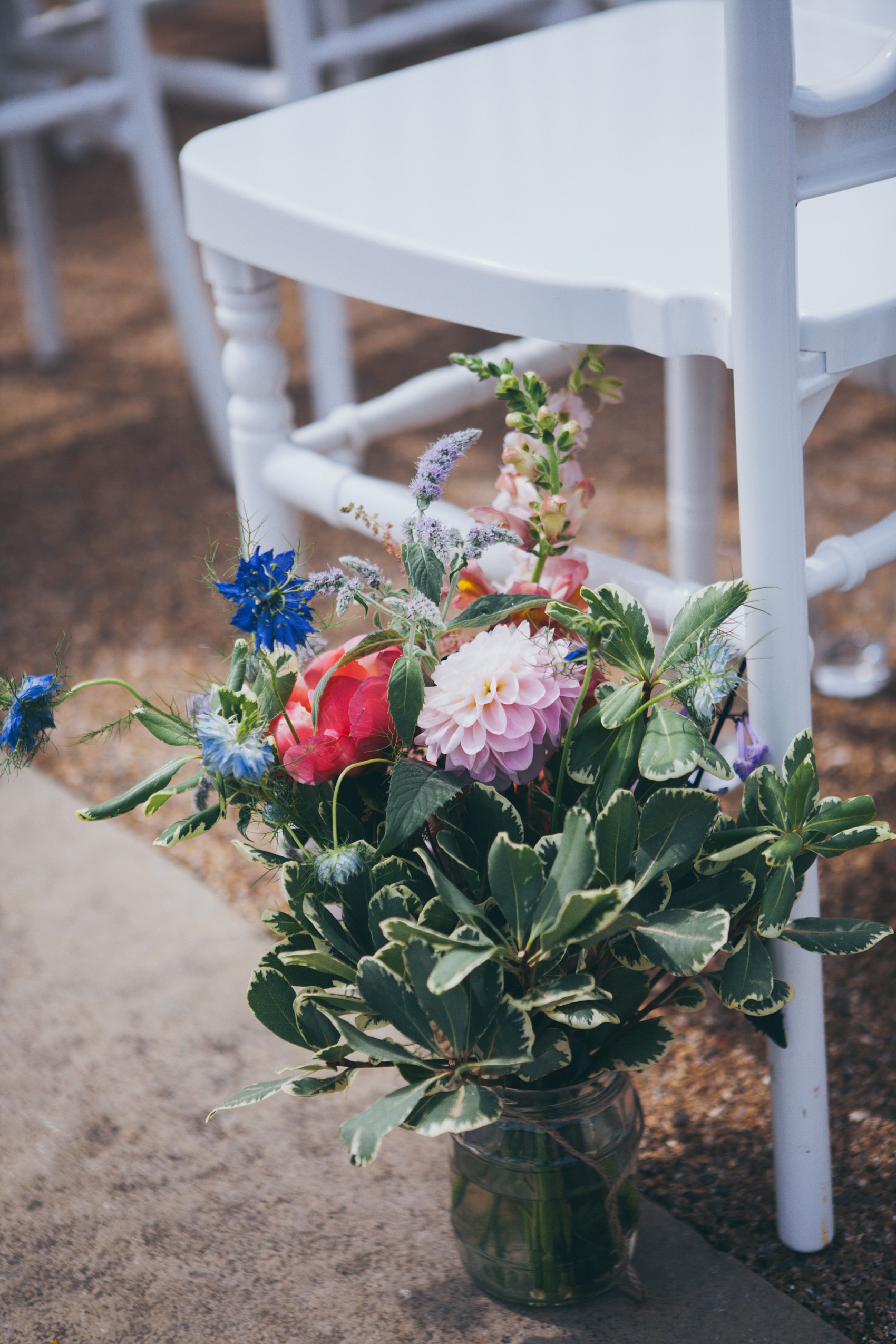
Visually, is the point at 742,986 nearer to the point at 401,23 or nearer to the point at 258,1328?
the point at 258,1328

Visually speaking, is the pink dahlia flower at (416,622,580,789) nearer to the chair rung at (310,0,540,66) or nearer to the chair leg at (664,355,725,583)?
the chair leg at (664,355,725,583)

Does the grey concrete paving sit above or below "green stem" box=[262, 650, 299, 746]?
below

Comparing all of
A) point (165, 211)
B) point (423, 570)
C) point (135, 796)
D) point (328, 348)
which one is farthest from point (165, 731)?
point (165, 211)

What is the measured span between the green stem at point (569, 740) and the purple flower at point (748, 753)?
0.28 ft

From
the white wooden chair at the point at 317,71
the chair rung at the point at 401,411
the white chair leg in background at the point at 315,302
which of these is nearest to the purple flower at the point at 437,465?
the chair rung at the point at 401,411

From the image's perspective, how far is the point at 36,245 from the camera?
2166 millimetres

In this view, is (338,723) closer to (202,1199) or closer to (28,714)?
(28,714)

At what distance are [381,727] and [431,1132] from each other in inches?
7.6

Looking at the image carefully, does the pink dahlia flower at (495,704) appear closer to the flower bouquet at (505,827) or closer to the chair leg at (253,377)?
the flower bouquet at (505,827)

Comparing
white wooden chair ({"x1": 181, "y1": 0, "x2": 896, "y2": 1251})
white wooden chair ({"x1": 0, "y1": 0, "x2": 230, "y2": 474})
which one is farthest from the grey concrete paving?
white wooden chair ({"x1": 0, "y1": 0, "x2": 230, "y2": 474})

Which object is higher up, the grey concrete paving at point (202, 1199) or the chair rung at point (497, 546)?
the chair rung at point (497, 546)

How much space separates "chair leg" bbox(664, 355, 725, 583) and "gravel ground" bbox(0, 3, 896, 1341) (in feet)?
0.65

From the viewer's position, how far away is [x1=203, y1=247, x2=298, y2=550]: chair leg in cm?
86

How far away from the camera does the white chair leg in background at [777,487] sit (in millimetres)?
549
